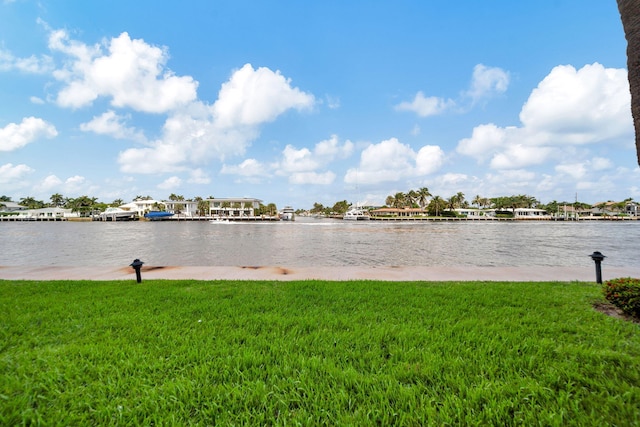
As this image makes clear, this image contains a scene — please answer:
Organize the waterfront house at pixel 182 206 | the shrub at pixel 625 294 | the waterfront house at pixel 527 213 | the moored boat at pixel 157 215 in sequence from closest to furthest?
the shrub at pixel 625 294, the moored boat at pixel 157 215, the waterfront house at pixel 527 213, the waterfront house at pixel 182 206

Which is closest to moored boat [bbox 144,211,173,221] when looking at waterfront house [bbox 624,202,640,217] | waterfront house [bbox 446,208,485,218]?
waterfront house [bbox 446,208,485,218]

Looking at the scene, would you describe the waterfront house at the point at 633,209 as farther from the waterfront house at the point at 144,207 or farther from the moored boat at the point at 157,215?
the waterfront house at the point at 144,207

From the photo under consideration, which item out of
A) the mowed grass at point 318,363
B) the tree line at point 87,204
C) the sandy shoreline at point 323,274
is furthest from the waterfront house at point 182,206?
the mowed grass at point 318,363

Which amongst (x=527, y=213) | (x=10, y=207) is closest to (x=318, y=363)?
(x=527, y=213)

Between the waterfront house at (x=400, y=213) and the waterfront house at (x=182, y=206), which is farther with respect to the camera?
the waterfront house at (x=182, y=206)

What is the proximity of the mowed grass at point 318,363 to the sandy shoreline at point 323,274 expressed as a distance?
301 centimetres

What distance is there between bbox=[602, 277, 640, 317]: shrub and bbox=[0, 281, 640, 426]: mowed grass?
43cm

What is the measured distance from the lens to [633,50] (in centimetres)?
289

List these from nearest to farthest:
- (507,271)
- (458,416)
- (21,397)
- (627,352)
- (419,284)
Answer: (458,416) < (21,397) < (627,352) < (419,284) < (507,271)

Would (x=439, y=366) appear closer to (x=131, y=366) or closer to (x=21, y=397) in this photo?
(x=131, y=366)

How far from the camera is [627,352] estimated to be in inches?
134

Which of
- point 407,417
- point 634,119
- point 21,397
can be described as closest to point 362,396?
point 407,417

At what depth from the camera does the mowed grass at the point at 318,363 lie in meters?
2.41

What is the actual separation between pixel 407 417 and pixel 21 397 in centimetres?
348
